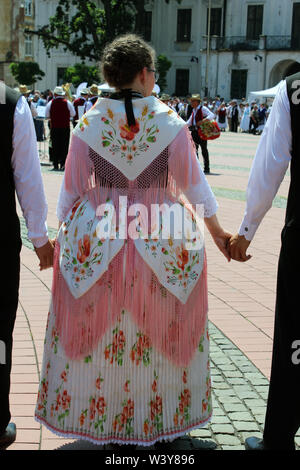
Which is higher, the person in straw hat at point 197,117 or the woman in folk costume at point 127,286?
the woman in folk costume at point 127,286

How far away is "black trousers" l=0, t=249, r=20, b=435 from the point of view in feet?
10.3

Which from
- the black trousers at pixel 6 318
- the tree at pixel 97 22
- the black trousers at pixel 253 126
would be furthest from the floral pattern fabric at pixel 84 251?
the tree at pixel 97 22

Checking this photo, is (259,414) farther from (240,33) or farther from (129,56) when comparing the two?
(240,33)

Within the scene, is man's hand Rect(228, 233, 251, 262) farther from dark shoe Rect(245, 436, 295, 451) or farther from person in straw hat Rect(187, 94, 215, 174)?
person in straw hat Rect(187, 94, 215, 174)

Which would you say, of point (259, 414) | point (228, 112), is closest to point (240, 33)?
point (228, 112)

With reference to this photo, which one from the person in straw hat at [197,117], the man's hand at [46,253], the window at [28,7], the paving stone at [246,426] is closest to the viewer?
the man's hand at [46,253]

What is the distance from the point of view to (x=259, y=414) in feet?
11.9

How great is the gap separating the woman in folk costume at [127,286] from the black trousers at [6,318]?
0.16 metres

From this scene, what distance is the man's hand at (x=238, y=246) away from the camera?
347 centimetres

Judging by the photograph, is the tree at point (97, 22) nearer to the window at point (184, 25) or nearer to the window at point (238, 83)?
the window at point (184, 25)

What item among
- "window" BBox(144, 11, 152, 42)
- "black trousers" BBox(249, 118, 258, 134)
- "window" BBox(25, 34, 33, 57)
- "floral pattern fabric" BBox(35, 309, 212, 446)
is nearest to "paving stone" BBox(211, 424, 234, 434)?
"floral pattern fabric" BBox(35, 309, 212, 446)

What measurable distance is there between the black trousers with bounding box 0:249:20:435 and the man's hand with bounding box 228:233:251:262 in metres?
1.04

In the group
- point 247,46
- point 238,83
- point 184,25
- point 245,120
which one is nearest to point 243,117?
point 245,120

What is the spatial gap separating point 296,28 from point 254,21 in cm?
295
